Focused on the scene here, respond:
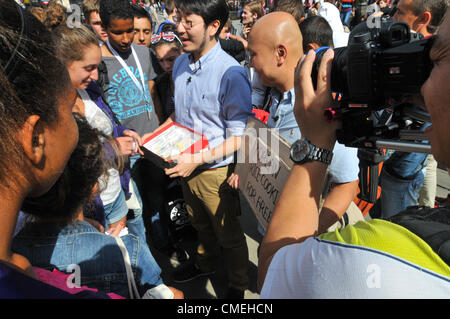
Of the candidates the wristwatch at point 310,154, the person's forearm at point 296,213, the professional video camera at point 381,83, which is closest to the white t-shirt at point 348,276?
the person's forearm at point 296,213

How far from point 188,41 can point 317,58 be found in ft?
4.22

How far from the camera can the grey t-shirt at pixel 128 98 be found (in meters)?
2.49

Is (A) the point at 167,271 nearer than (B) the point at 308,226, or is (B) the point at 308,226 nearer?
(B) the point at 308,226

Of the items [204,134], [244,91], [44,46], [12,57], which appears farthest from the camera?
[204,134]

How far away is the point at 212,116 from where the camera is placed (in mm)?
2006

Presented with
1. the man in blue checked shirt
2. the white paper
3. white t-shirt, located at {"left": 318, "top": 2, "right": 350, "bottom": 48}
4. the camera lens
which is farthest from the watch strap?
white t-shirt, located at {"left": 318, "top": 2, "right": 350, "bottom": 48}

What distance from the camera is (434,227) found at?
23.7 inches

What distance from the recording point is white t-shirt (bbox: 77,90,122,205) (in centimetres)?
178

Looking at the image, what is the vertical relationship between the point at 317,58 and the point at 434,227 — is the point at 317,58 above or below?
above

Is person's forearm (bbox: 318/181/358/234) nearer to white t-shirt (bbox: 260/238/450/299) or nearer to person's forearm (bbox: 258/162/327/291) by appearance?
person's forearm (bbox: 258/162/327/291)

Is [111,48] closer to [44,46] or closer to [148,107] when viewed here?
[148,107]

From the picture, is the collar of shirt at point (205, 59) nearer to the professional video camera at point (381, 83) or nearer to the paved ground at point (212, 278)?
the professional video camera at point (381, 83)
